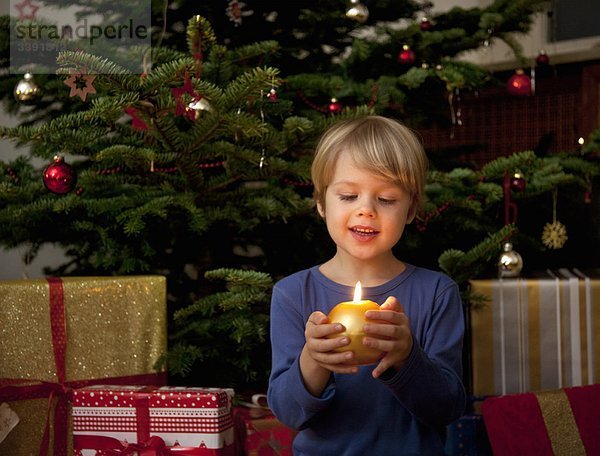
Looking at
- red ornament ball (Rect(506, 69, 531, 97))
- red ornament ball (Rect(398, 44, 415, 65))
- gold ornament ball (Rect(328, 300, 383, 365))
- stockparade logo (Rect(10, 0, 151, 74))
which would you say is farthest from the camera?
red ornament ball (Rect(506, 69, 531, 97))

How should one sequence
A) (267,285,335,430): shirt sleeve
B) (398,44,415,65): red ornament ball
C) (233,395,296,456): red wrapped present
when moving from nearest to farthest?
(267,285,335,430): shirt sleeve
(233,395,296,456): red wrapped present
(398,44,415,65): red ornament ball

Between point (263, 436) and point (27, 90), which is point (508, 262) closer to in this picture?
point (263, 436)

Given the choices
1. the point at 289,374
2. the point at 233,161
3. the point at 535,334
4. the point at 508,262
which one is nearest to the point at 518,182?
the point at 508,262

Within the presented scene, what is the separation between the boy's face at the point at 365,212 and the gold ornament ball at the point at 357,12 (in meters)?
0.74

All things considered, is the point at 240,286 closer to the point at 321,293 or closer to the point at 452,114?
the point at 321,293

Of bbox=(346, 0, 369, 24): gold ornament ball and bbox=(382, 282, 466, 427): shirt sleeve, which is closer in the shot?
bbox=(382, 282, 466, 427): shirt sleeve

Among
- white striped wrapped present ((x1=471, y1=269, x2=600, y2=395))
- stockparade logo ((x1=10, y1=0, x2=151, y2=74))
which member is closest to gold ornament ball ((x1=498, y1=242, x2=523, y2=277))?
white striped wrapped present ((x1=471, y1=269, x2=600, y2=395))

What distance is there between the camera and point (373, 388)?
3.32 feet

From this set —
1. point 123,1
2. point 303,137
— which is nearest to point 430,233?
point 303,137

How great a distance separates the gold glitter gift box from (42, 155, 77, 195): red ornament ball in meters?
0.16

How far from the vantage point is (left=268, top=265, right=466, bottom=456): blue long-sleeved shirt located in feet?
3.13

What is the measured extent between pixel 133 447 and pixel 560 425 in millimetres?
712

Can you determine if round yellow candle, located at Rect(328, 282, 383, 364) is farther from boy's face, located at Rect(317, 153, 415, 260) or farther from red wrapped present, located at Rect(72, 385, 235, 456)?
red wrapped present, located at Rect(72, 385, 235, 456)

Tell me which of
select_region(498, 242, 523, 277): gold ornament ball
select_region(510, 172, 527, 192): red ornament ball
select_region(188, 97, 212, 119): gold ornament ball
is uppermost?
select_region(188, 97, 212, 119): gold ornament ball
